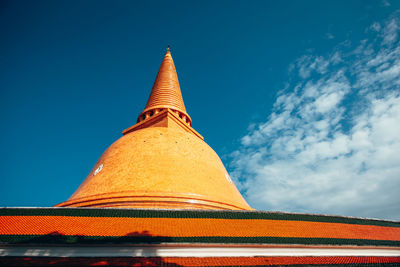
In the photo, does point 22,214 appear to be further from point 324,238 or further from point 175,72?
point 175,72

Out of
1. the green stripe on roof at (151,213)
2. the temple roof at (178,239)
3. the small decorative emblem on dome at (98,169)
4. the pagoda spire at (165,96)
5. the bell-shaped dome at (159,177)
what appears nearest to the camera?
the temple roof at (178,239)

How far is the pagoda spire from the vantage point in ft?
49.4

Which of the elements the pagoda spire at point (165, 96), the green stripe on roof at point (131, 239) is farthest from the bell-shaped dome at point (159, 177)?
the green stripe on roof at point (131, 239)

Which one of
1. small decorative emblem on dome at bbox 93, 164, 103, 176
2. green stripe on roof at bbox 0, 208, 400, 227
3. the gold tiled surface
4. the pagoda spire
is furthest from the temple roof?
the pagoda spire

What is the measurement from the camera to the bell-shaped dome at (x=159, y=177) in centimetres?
858

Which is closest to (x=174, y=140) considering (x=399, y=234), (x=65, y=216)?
(x=65, y=216)

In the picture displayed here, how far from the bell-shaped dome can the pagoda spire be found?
233cm

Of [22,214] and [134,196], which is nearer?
[22,214]

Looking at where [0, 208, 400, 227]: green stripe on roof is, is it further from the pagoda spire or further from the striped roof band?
the pagoda spire

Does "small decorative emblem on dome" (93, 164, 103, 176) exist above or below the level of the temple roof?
above

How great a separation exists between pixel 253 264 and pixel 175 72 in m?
15.6

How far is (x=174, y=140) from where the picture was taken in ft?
37.2

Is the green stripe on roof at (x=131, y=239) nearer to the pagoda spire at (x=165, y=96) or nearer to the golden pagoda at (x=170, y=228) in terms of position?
the golden pagoda at (x=170, y=228)

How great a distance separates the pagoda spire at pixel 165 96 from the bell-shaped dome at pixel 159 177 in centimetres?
233
